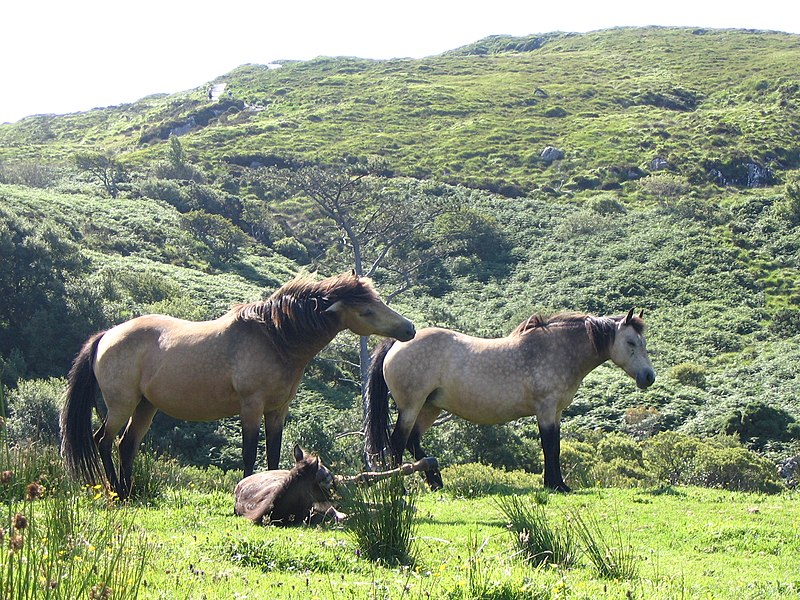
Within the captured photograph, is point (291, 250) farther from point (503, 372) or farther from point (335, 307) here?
point (335, 307)

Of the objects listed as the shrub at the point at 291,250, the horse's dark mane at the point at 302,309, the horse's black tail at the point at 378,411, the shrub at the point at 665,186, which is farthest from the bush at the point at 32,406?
the shrub at the point at 665,186

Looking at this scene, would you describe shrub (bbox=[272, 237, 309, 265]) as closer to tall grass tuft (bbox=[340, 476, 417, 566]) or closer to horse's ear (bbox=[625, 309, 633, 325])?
horse's ear (bbox=[625, 309, 633, 325])

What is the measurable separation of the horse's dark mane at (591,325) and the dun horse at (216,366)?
354 cm

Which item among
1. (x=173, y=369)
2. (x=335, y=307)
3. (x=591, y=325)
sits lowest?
(x=591, y=325)

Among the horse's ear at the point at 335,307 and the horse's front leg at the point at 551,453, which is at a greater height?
the horse's ear at the point at 335,307

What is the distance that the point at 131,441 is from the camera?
11.4 meters

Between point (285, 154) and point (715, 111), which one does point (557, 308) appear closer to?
point (285, 154)

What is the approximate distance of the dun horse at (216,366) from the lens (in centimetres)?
1092

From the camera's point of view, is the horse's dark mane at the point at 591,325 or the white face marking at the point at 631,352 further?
the horse's dark mane at the point at 591,325

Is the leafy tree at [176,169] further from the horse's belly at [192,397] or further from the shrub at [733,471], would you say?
the horse's belly at [192,397]

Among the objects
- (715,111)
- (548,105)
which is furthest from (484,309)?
(548,105)

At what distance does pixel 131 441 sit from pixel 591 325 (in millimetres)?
7407

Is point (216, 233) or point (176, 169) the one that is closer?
point (216, 233)

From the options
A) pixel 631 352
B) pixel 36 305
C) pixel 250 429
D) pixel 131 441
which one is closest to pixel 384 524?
pixel 250 429
